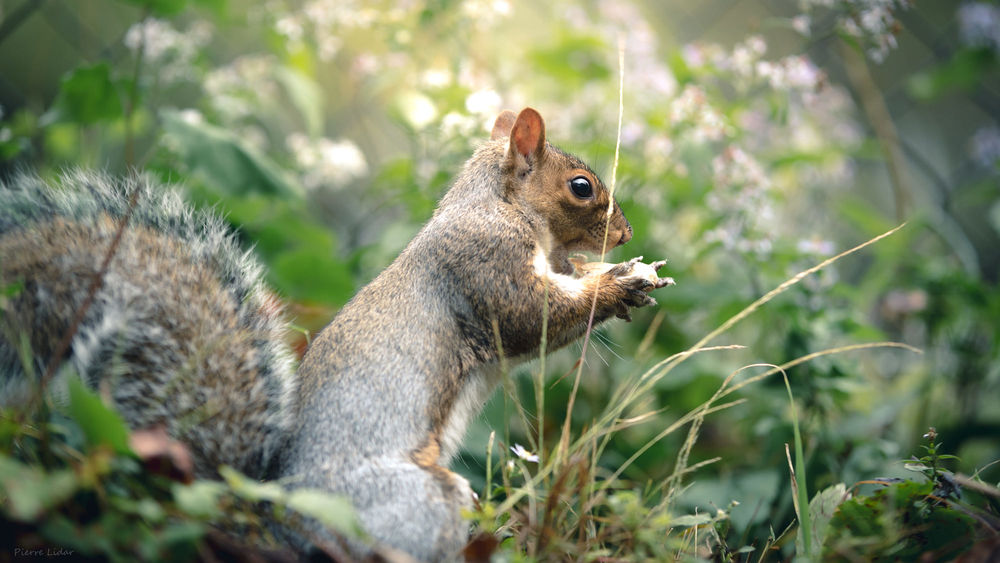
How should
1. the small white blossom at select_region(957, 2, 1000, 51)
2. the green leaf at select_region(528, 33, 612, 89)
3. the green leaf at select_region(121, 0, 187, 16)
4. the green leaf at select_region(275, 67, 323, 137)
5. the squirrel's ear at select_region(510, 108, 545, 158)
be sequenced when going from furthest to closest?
the small white blossom at select_region(957, 2, 1000, 51) < the green leaf at select_region(528, 33, 612, 89) < the green leaf at select_region(275, 67, 323, 137) < the green leaf at select_region(121, 0, 187, 16) < the squirrel's ear at select_region(510, 108, 545, 158)

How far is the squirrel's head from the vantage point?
4.24ft

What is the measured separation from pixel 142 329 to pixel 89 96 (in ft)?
3.29

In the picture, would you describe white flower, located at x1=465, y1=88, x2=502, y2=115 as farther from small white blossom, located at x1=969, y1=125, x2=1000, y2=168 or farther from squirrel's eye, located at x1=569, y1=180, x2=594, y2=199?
small white blossom, located at x1=969, y1=125, x2=1000, y2=168

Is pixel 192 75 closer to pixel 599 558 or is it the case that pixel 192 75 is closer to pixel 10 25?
pixel 10 25

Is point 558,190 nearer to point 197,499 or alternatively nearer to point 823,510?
point 823,510

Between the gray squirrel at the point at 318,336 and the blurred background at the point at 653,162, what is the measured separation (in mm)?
188

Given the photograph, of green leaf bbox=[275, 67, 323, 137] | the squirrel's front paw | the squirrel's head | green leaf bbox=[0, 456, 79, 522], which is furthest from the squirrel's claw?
green leaf bbox=[275, 67, 323, 137]

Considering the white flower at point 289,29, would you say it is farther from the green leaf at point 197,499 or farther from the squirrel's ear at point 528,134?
the green leaf at point 197,499

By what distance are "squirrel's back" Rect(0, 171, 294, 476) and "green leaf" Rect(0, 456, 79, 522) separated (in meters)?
0.15

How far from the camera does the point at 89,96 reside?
5.29 feet

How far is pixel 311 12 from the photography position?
197 cm

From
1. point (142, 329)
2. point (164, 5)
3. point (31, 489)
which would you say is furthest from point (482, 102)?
point (31, 489)

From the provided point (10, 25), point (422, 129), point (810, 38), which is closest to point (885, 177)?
point (810, 38)

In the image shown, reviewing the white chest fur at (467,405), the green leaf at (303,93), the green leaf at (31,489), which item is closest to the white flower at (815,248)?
the white chest fur at (467,405)
